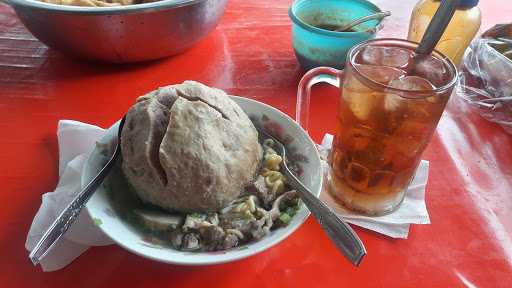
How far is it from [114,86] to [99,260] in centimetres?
47

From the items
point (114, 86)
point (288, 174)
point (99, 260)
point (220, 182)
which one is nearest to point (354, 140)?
point (288, 174)

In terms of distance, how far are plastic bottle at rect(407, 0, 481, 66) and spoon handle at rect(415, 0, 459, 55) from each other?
0.37 metres

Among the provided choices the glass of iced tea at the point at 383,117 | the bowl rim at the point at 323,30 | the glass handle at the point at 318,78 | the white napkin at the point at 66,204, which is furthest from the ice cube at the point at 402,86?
the white napkin at the point at 66,204

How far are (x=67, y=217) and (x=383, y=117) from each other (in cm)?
44

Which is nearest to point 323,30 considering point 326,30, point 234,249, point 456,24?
point 326,30

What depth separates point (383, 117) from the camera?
596mm

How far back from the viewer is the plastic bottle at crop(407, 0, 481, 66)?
928 millimetres

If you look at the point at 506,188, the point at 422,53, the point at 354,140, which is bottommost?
the point at 506,188

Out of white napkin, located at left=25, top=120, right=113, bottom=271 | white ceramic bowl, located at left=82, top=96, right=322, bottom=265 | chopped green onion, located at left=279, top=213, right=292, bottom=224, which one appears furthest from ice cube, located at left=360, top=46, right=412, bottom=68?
white napkin, located at left=25, top=120, right=113, bottom=271

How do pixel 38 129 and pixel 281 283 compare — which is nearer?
pixel 281 283

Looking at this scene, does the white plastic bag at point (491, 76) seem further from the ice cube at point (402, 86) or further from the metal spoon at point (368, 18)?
the ice cube at point (402, 86)

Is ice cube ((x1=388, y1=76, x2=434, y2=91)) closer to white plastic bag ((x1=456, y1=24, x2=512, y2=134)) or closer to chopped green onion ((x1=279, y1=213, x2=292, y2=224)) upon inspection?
chopped green onion ((x1=279, y1=213, x2=292, y2=224))

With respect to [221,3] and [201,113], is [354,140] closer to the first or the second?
[201,113]

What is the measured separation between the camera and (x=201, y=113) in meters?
0.59
